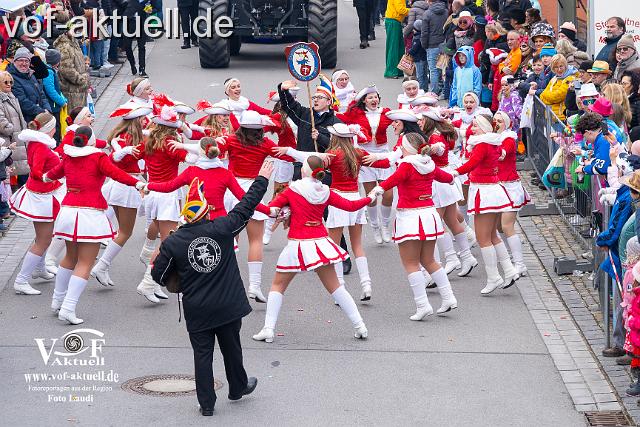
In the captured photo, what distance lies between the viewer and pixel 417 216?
37.8 feet

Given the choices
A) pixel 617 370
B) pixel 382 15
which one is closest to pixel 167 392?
pixel 617 370

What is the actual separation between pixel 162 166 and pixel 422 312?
9.59 feet

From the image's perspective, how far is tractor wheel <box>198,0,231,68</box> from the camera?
990 inches

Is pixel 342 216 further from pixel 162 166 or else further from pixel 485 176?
pixel 162 166

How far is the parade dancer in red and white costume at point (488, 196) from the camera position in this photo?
40.7 feet

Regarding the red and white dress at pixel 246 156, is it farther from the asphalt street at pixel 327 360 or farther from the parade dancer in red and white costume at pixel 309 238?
the parade dancer in red and white costume at pixel 309 238

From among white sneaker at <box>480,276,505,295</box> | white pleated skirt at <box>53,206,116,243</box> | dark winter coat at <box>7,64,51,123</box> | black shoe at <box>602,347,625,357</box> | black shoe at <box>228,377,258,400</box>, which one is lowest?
white sneaker at <box>480,276,505,295</box>

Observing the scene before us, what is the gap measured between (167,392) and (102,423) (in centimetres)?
82

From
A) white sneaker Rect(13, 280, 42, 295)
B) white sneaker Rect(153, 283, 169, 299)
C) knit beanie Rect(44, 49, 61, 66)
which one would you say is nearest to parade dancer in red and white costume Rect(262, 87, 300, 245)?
white sneaker Rect(153, 283, 169, 299)

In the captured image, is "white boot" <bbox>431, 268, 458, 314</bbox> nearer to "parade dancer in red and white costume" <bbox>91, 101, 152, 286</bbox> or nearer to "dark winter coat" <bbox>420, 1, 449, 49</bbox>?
"parade dancer in red and white costume" <bbox>91, 101, 152, 286</bbox>

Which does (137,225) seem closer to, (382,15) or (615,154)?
(615,154)

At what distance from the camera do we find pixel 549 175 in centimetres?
1433

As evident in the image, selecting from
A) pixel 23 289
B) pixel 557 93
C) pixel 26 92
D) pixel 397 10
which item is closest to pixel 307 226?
pixel 23 289

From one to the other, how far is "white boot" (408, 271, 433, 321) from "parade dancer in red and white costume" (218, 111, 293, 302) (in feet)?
5.22
